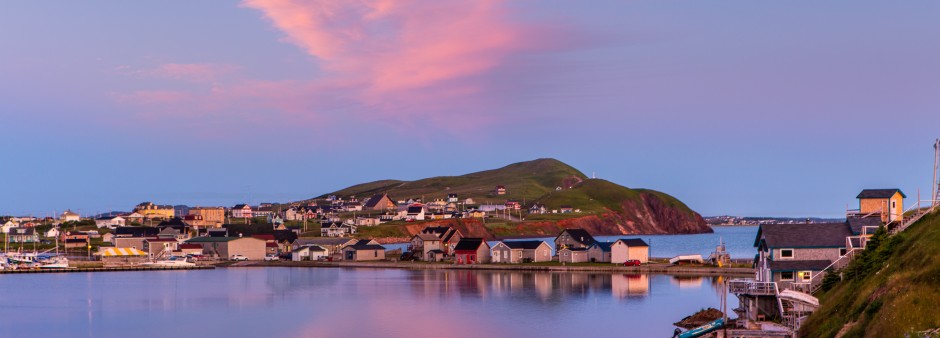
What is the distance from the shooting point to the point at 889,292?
24828 mm

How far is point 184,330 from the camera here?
168 ft

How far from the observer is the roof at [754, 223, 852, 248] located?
43625 mm

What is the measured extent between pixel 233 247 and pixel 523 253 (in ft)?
155

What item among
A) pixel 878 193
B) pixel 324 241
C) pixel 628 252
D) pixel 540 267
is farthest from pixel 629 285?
pixel 324 241

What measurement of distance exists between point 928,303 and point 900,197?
27.6 m

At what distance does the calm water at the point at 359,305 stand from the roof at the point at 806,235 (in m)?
7.63

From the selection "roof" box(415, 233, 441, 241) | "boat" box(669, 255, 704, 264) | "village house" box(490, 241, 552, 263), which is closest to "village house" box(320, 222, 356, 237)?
"roof" box(415, 233, 441, 241)

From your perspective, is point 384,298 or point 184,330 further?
point 384,298

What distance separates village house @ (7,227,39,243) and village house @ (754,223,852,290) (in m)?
141

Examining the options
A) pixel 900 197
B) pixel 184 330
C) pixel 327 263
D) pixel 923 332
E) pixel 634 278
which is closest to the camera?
pixel 923 332

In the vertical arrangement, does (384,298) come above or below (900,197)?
below

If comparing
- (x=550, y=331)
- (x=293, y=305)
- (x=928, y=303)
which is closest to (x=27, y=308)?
(x=293, y=305)

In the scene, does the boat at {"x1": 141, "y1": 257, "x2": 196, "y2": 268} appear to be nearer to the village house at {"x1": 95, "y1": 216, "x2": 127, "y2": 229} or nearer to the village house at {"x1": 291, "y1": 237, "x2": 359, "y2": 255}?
the village house at {"x1": 291, "y1": 237, "x2": 359, "y2": 255}

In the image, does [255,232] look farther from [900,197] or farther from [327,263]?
[900,197]
